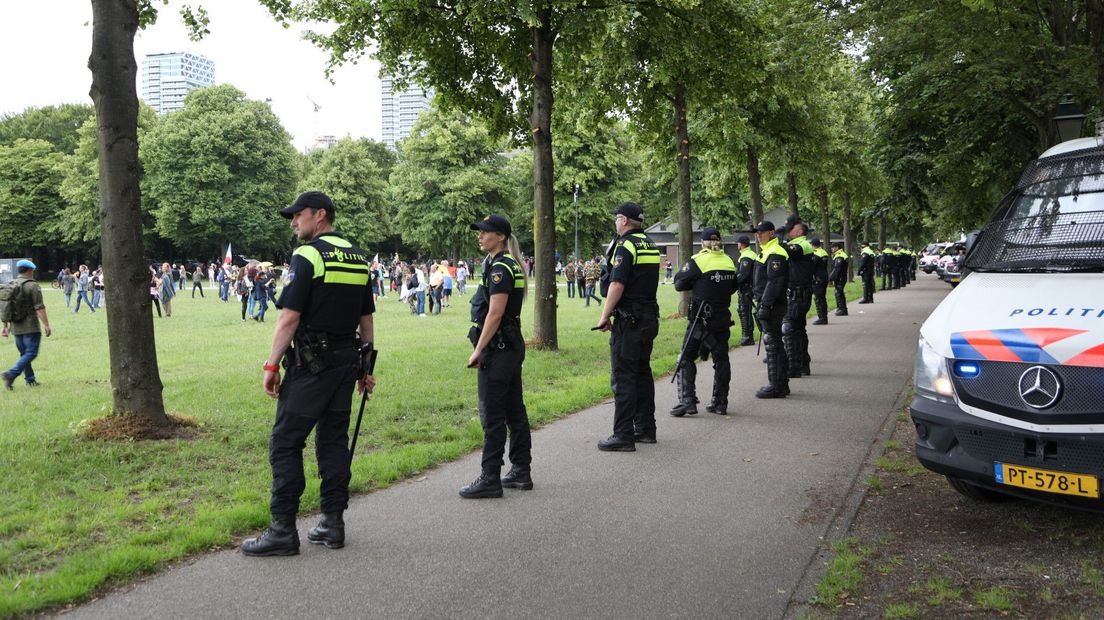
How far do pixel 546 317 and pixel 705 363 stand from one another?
2883 mm

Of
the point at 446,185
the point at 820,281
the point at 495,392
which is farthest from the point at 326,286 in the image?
the point at 446,185

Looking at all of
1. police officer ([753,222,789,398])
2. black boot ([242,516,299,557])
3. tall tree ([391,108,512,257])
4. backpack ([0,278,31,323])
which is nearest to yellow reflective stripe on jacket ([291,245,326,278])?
black boot ([242,516,299,557])

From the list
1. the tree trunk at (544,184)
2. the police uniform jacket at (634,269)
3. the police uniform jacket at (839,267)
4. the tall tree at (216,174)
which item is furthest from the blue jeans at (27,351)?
the tall tree at (216,174)

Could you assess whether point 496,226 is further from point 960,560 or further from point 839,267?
point 839,267

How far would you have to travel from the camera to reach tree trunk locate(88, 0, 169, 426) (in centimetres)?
786

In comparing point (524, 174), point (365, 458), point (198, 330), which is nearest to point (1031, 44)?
point (365, 458)

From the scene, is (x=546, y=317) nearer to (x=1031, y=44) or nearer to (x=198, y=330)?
(x=1031, y=44)

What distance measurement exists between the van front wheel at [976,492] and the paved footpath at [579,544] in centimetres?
73

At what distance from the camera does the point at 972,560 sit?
484 cm

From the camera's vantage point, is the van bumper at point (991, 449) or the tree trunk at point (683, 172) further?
the tree trunk at point (683, 172)

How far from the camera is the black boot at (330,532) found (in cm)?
507

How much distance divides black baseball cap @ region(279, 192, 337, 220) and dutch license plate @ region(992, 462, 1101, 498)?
400 cm

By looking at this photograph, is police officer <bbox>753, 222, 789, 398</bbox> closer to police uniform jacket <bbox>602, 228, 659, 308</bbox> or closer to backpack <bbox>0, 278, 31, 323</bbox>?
police uniform jacket <bbox>602, 228, 659, 308</bbox>

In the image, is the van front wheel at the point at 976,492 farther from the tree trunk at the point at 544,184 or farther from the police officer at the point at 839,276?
the police officer at the point at 839,276
